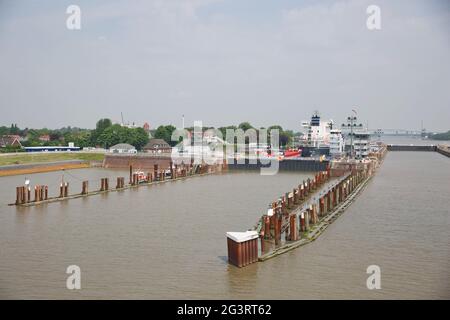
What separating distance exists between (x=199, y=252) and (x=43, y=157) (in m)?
56.8

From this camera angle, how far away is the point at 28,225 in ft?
82.8

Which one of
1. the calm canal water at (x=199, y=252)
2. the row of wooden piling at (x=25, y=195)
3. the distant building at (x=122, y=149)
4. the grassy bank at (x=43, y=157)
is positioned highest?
the distant building at (x=122, y=149)

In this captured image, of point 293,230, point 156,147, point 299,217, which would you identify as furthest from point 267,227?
point 156,147

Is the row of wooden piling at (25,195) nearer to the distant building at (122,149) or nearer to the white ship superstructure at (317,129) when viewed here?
the distant building at (122,149)

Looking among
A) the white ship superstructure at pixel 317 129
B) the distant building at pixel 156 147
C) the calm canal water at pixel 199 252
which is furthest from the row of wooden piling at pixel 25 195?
the white ship superstructure at pixel 317 129

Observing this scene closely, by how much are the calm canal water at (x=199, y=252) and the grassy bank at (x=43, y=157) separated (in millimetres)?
34045

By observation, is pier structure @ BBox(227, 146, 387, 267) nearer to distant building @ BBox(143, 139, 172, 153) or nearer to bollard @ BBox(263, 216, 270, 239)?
bollard @ BBox(263, 216, 270, 239)

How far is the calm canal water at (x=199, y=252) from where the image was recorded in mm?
15836

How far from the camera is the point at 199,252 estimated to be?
1998 centimetres

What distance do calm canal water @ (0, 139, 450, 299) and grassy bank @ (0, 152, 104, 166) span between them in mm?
34045

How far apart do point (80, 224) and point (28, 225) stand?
2.21 m
